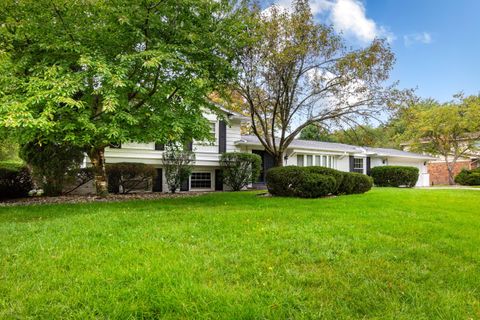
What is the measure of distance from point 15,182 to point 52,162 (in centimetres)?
168

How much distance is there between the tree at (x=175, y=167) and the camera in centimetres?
1473

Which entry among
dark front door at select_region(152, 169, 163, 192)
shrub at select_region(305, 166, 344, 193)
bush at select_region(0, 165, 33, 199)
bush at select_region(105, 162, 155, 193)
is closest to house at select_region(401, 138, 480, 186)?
shrub at select_region(305, 166, 344, 193)

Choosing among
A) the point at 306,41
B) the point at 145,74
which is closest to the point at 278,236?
the point at 145,74

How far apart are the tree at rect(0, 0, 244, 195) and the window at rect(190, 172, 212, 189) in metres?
7.34

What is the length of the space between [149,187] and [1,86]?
823cm

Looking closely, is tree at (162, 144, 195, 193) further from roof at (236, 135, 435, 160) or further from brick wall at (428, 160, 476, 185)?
brick wall at (428, 160, 476, 185)

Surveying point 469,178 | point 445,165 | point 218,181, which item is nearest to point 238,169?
point 218,181

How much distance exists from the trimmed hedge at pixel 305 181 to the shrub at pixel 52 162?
7656 millimetres

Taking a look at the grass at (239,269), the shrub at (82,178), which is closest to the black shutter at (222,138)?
the shrub at (82,178)

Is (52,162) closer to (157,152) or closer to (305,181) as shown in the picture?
(157,152)

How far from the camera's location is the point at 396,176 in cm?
2114

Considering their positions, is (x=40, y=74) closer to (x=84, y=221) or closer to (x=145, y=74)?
(x=145, y=74)

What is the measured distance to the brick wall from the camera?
2934 cm

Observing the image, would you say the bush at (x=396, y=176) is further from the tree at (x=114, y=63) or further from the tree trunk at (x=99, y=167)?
the tree trunk at (x=99, y=167)
